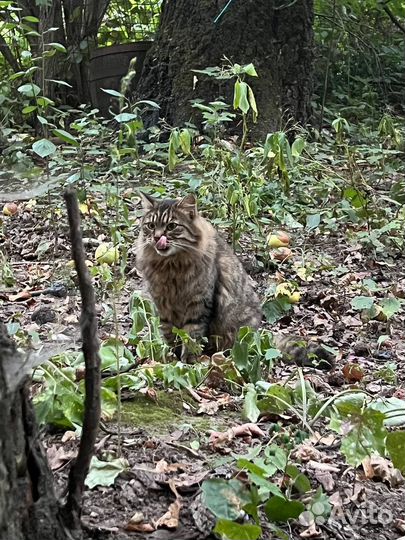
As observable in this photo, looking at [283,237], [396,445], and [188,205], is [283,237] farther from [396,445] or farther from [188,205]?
[396,445]

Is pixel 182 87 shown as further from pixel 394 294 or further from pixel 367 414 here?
pixel 367 414

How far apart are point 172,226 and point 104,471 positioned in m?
2.87

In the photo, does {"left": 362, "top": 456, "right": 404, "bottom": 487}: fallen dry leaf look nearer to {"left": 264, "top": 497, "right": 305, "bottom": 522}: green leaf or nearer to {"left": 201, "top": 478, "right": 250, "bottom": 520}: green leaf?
{"left": 264, "top": 497, "right": 305, "bottom": 522}: green leaf

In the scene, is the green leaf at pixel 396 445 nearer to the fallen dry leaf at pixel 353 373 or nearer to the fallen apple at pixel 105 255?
the fallen dry leaf at pixel 353 373

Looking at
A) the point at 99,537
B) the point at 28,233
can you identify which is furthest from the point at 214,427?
the point at 28,233

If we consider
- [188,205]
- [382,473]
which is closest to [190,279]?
[188,205]

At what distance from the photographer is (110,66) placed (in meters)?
10.1

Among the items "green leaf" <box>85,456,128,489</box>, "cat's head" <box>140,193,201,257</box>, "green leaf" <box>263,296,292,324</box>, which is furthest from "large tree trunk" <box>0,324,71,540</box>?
"green leaf" <box>263,296,292,324</box>

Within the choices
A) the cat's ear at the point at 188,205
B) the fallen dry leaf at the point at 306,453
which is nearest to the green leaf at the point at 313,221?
the cat's ear at the point at 188,205

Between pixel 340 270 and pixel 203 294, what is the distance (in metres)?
1.48

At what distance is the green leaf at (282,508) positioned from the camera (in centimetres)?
220

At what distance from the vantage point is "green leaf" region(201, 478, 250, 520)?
2094 mm

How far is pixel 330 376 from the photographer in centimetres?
410

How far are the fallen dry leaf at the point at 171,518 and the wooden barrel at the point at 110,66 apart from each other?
318 inches
